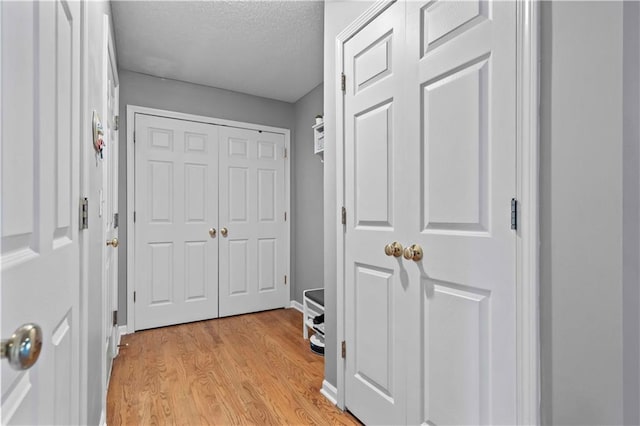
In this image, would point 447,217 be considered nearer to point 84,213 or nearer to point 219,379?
point 84,213

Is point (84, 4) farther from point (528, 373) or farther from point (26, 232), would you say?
point (528, 373)

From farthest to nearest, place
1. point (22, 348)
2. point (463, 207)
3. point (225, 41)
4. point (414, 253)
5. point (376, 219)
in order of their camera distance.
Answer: point (225, 41)
point (376, 219)
point (414, 253)
point (463, 207)
point (22, 348)

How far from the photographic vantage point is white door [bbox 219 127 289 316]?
3.49 meters

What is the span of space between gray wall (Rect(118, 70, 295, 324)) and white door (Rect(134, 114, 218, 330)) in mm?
112

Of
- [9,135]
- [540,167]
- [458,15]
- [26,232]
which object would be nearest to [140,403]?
[26,232]

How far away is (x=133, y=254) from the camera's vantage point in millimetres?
3051

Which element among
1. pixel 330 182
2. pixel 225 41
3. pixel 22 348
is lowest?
pixel 22 348

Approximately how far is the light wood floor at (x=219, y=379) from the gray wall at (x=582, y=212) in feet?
3.91

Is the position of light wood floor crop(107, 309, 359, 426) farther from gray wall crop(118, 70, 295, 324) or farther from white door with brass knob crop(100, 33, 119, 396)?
gray wall crop(118, 70, 295, 324)

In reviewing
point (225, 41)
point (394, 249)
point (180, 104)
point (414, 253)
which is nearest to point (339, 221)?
point (394, 249)

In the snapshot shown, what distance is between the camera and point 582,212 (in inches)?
33.8

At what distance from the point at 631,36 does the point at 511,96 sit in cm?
28

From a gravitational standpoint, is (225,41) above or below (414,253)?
above

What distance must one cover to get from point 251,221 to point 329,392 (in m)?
2.11
